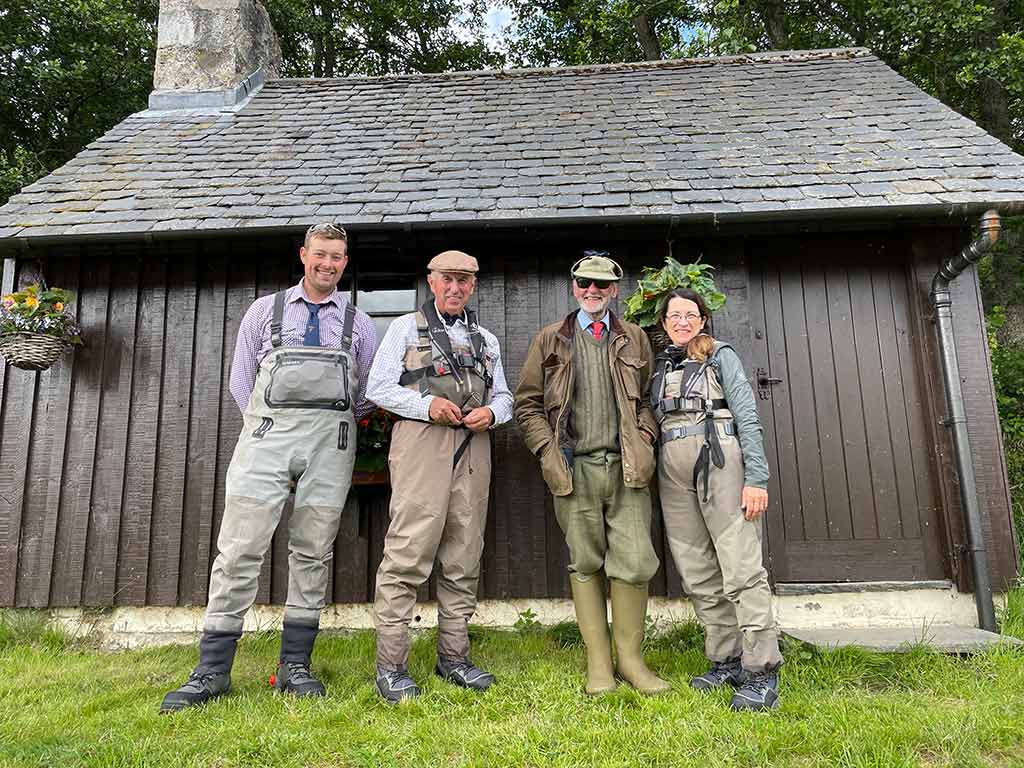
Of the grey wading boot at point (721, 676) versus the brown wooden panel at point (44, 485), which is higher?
the brown wooden panel at point (44, 485)

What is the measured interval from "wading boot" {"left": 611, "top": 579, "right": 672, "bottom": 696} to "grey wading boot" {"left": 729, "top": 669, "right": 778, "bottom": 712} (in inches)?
16.3

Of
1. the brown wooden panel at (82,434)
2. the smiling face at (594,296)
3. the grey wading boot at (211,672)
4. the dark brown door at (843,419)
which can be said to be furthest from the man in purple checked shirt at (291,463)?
the dark brown door at (843,419)

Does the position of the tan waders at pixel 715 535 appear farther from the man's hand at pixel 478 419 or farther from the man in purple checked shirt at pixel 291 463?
the man in purple checked shirt at pixel 291 463

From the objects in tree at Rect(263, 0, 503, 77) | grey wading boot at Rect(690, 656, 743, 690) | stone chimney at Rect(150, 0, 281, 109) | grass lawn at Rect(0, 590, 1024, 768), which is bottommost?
grass lawn at Rect(0, 590, 1024, 768)

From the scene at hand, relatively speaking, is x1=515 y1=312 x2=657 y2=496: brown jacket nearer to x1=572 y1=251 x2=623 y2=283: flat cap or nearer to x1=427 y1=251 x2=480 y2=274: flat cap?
x1=572 y1=251 x2=623 y2=283: flat cap

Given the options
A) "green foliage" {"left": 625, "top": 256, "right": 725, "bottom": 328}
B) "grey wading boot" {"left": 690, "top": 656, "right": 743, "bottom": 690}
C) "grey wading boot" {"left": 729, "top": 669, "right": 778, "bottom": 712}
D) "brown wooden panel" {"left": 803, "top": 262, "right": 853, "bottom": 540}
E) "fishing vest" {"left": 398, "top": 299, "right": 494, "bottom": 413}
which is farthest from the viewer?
"brown wooden panel" {"left": 803, "top": 262, "right": 853, "bottom": 540}

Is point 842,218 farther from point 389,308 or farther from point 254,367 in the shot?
point 254,367

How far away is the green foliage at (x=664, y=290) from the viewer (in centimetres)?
346

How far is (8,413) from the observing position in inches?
172

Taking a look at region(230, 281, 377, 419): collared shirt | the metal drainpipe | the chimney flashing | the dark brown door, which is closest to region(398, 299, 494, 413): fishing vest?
region(230, 281, 377, 419): collared shirt

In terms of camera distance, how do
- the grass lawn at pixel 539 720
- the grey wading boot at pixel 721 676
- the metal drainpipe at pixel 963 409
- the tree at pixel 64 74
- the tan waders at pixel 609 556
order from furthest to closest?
the tree at pixel 64 74 < the metal drainpipe at pixel 963 409 < the tan waders at pixel 609 556 < the grey wading boot at pixel 721 676 < the grass lawn at pixel 539 720

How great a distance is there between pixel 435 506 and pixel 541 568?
1.47 meters

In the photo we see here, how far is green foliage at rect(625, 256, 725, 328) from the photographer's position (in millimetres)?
3463

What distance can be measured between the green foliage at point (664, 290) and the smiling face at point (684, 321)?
13.0 inches
